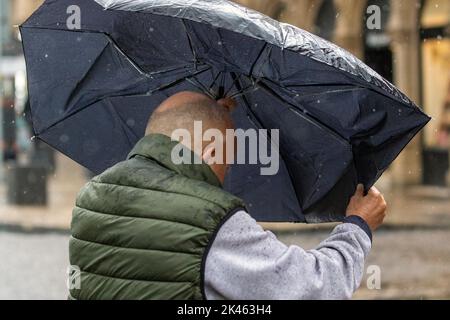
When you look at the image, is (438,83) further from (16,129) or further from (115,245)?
(115,245)

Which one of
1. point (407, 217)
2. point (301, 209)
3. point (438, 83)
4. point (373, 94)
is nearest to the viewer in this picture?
point (373, 94)

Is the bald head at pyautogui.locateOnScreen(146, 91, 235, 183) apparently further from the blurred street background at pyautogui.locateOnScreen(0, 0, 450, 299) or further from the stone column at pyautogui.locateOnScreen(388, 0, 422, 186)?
the stone column at pyautogui.locateOnScreen(388, 0, 422, 186)

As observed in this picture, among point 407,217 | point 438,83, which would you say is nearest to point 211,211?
point 407,217

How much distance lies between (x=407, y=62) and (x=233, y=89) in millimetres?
19409

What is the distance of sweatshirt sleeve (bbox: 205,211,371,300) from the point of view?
2285mm

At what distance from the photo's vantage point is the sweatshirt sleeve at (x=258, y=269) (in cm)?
229

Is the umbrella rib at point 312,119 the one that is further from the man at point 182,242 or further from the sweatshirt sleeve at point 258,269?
the sweatshirt sleeve at point 258,269

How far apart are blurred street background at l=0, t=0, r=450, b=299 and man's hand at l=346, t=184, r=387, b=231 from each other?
598 cm

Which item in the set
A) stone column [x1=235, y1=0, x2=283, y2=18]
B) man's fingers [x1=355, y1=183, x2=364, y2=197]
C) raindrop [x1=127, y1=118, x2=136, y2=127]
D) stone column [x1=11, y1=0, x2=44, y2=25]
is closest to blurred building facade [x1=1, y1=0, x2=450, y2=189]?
stone column [x1=235, y1=0, x2=283, y2=18]

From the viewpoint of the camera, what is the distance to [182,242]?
2291mm

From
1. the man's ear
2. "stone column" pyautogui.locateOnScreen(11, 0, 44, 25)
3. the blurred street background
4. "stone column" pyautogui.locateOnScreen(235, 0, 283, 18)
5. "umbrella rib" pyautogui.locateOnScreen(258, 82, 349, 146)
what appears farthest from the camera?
Answer: "stone column" pyautogui.locateOnScreen(11, 0, 44, 25)

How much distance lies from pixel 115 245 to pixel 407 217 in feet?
44.9

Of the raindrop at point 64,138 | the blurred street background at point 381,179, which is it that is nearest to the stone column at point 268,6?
the blurred street background at point 381,179
